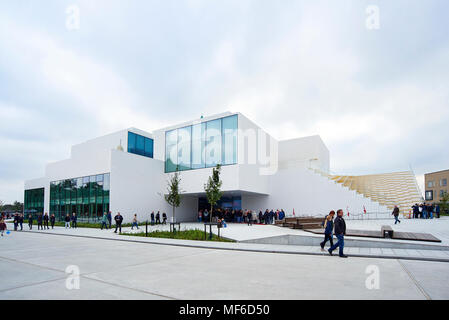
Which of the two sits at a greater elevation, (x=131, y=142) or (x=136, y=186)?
(x=131, y=142)

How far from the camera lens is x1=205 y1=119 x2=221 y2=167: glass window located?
30.1 meters

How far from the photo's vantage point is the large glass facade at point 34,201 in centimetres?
4131

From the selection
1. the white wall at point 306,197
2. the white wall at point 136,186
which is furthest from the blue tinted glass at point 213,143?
the white wall at point 306,197

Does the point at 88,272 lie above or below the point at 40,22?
below

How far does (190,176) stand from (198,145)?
3462mm

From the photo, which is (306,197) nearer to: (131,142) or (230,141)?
(230,141)

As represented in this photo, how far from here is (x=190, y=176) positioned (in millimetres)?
31500

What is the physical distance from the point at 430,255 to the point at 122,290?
9.65 meters

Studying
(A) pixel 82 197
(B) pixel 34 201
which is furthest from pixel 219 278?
(B) pixel 34 201

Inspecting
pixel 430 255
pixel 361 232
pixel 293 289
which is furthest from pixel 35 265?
pixel 361 232

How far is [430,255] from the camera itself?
9617 mm

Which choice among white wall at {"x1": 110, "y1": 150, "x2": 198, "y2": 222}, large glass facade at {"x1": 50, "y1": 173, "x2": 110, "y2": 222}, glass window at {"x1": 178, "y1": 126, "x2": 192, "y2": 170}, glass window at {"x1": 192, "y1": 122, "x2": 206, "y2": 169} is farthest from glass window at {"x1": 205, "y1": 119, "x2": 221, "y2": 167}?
large glass facade at {"x1": 50, "y1": 173, "x2": 110, "y2": 222}

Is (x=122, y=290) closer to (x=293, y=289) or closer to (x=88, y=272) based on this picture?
(x=88, y=272)

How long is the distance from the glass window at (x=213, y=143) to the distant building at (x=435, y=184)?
57449 millimetres
